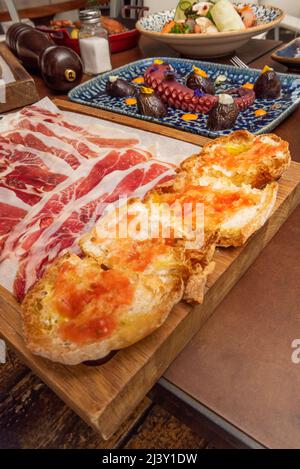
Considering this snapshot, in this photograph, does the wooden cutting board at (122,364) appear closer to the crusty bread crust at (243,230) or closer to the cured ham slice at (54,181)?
the crusty bread crust at (243,230)

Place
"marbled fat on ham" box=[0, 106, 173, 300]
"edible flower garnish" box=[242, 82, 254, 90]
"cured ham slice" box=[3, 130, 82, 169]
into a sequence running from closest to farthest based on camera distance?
"marbled fat on ham" box=[0, 106, 173, 300]
"cured ham slice" box=[3, 130, 82, 169]
"edible flower garnish" box=[242, 82, 254, 90]

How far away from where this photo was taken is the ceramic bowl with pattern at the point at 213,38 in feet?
8.43

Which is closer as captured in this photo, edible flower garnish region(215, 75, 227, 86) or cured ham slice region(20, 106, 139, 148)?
→ cured ham slice region(20, 106, 139, 148)

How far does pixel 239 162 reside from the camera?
4.17ft

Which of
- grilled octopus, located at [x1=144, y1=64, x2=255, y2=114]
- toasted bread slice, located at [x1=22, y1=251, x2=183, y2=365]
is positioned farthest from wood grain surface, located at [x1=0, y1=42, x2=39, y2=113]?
toasted bread slice, located at [x1=22, y1=251, x2=183, y2=365]

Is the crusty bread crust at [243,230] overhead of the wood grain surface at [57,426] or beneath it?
overhead

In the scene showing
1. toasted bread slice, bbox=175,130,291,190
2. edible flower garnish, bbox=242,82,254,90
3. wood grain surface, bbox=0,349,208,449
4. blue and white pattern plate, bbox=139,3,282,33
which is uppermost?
blue and white pattern plate, bbox=139,3,282,33

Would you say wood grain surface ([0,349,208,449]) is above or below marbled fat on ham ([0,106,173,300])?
below

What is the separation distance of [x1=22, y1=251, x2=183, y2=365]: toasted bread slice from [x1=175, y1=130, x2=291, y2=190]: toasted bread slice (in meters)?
0.38

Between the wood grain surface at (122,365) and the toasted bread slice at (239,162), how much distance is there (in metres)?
0.26

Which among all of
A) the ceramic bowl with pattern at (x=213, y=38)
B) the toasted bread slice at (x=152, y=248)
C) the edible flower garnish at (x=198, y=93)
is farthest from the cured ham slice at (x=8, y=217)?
the ceramic bowl with pattern at (x=213, y=38)

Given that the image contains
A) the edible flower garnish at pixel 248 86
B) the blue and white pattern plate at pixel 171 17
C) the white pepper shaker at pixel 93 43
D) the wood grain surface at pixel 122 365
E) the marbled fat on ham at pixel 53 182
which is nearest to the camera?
the wood grain surface at pixel 122 365

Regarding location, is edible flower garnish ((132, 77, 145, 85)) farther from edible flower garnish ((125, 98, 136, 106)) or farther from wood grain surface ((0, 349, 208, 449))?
wood grain surface ((0, 349, 208, 449))

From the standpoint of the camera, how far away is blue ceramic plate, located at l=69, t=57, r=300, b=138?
1.86 metres
